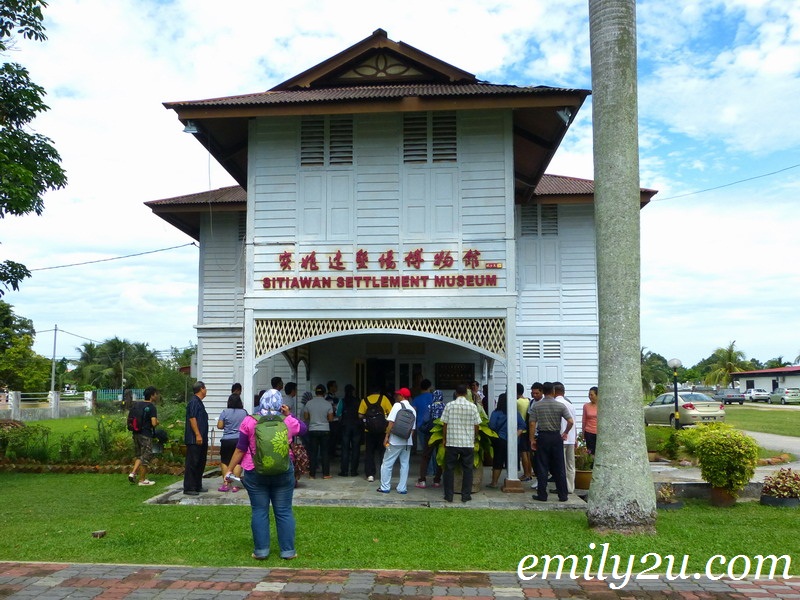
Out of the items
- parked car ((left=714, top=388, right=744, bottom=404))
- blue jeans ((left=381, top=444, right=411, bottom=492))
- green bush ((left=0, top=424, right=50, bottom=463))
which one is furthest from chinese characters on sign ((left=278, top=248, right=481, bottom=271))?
parked car ((left=714, top=388, right=744, bottom=404))

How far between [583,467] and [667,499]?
7.50 feet

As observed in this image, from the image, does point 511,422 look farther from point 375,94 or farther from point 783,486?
point 375,94

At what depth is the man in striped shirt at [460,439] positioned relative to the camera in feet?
32.0

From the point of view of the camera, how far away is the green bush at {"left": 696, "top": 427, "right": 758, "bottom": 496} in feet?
31.4

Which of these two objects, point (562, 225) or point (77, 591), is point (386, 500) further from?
point (562, 225)

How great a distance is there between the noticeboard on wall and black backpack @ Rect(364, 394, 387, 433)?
14.8 feet

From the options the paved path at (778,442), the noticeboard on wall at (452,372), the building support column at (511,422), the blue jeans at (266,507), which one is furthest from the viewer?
the paved path at (778,442)

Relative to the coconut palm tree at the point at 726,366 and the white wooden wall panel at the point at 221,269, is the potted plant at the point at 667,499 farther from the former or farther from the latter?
the coconut palm tree at the point at 726,366

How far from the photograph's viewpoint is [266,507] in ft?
22.2

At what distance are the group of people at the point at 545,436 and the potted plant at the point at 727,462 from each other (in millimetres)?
1850

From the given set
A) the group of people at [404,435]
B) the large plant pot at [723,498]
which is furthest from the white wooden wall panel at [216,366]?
the large plant pot at [723,498]

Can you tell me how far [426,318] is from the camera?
1127 centimetres

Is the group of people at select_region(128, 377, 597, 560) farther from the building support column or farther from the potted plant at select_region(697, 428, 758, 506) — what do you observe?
the potted plant at select_region(697, 428, 758, 506)

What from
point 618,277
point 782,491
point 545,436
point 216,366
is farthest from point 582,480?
point 216,366
